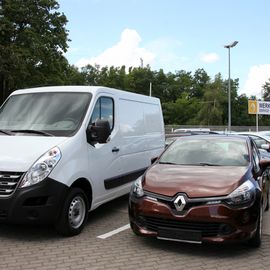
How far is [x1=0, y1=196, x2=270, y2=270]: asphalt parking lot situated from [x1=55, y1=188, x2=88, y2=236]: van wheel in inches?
5.0

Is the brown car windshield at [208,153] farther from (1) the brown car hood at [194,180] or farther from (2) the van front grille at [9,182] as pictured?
(2) the van front grille at [9,182]

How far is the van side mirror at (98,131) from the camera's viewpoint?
6391mm

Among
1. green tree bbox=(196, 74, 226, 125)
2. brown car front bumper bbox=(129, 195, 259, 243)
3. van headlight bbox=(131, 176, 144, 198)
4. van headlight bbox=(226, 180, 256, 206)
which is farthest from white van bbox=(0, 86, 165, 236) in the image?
green tree bbox=(196, 74, 226, 125)

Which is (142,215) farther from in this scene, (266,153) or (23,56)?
(23,56)

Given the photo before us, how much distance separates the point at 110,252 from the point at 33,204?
1.16 metres

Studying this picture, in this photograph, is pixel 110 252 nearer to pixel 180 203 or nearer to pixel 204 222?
pixel 180 203

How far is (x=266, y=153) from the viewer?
12.9 meters

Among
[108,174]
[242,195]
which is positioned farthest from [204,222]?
[108,174]

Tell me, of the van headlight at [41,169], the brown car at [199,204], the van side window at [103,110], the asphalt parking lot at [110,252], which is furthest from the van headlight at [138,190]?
the van side window at [103,110]

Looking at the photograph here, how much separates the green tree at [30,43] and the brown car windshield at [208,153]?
934 inches

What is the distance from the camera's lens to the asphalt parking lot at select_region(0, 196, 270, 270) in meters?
5.00

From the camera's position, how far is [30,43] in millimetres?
32000

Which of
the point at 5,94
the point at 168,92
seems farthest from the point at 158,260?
the point at 168,92

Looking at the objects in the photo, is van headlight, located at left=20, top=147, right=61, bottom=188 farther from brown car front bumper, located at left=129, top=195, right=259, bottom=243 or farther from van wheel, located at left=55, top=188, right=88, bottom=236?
brown car front bumper, located at left=129, top=195, right=259, bottom=243
